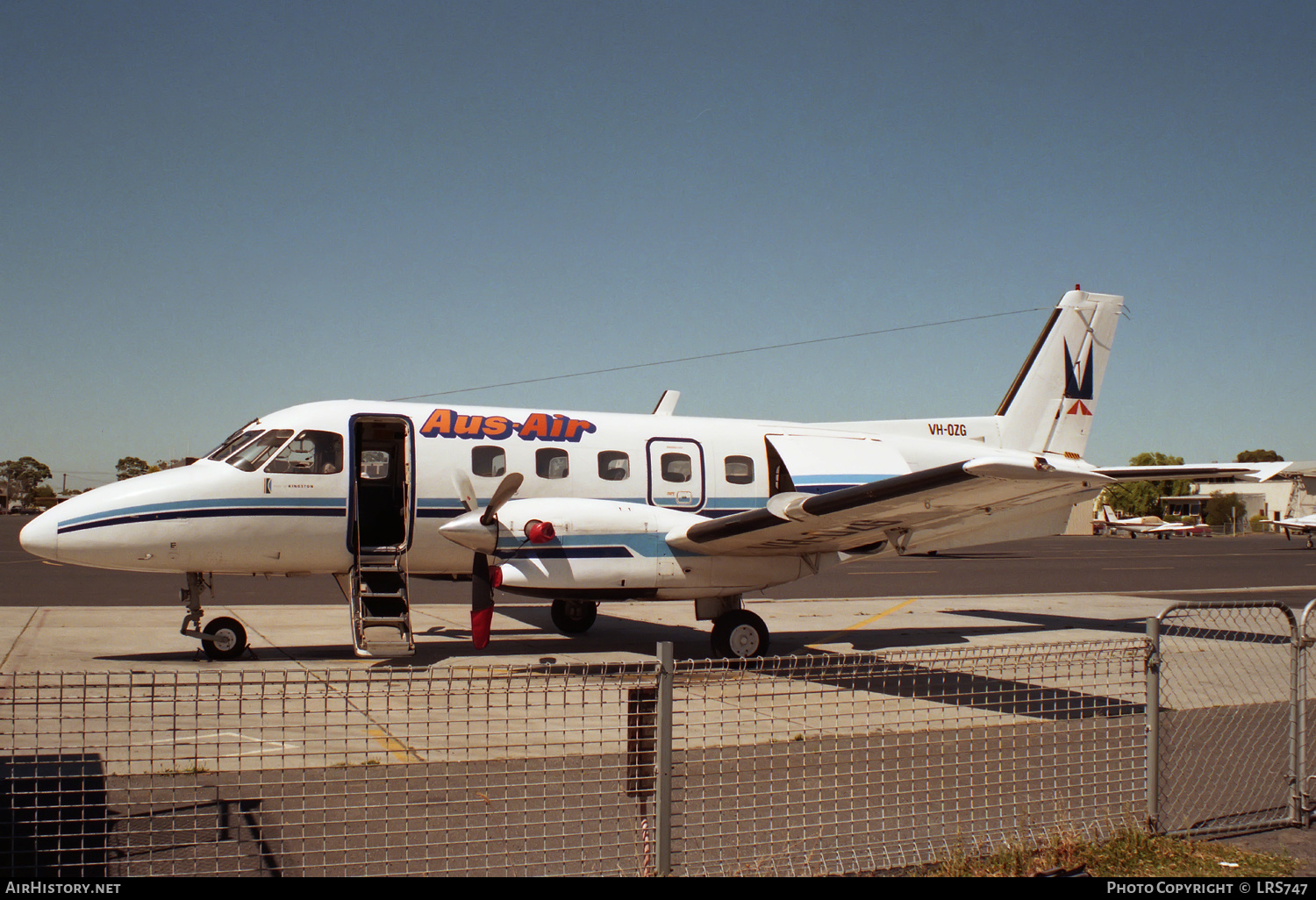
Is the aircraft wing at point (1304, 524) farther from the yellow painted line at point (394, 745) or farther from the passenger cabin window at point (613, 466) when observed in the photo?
the yellow painted line at point (394, 745)

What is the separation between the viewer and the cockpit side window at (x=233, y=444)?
11.6 metres

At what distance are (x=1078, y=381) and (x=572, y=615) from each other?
938 centimetres

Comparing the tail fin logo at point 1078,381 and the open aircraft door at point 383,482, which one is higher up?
the tail fin logo at point 1078,381

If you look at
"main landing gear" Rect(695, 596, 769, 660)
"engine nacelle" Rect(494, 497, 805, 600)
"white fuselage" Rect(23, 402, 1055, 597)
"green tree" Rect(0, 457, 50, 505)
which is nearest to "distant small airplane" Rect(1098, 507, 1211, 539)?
"white fuselage" Rect(23, 402, 1055, 597)

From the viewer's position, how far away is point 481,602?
10.6 m

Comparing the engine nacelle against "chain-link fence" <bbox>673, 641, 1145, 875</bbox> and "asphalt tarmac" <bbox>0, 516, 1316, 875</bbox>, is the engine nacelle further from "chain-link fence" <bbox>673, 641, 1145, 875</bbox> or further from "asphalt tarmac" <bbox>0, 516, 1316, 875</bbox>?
"chain-link fence" <bbox>673, 641, 1145, 875</bbox>

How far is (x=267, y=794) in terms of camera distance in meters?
5.88

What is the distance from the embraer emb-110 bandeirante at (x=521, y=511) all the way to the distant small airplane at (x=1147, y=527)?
201 ft

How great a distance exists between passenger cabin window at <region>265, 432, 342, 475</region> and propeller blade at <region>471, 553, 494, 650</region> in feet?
7.44

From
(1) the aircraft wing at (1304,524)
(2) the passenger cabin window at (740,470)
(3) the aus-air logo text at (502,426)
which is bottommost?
(1) the aircraft wing at (1304,524)

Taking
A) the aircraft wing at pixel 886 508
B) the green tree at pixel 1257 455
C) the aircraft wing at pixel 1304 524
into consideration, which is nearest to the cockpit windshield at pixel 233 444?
the aircraft wing at pixel 886 508
